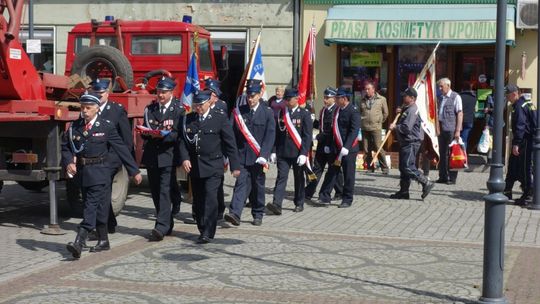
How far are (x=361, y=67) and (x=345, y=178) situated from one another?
23.6ft

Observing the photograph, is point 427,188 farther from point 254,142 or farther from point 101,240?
point 101,240

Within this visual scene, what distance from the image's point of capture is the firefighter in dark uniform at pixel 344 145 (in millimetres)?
13492

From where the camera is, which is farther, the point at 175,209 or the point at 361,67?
the point at 361,67

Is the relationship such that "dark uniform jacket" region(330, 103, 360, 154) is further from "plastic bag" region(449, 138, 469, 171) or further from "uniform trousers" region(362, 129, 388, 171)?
"uniform trousers" region(362, 129, 388, 171)

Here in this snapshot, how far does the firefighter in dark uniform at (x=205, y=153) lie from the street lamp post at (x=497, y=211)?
370cm

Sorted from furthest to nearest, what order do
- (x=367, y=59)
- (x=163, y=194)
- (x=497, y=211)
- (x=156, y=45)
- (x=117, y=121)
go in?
(x=367, y=59), (x=156, y=45), (x=163, y=194), (x=117, y=121), (x=497, y=211)

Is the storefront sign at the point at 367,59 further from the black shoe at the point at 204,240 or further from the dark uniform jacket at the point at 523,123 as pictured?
the black shoe at the point at 204,240

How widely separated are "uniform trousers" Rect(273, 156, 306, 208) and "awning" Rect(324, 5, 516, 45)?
6.99 m

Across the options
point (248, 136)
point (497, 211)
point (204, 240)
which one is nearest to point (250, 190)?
point (248, 136)

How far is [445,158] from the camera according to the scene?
55.1 feet

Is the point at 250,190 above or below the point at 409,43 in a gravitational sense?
below

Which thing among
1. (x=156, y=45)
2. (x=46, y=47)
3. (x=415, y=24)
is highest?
(x=415, y=24)

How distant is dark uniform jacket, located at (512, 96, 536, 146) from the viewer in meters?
13.8

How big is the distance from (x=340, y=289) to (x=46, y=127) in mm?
4452
